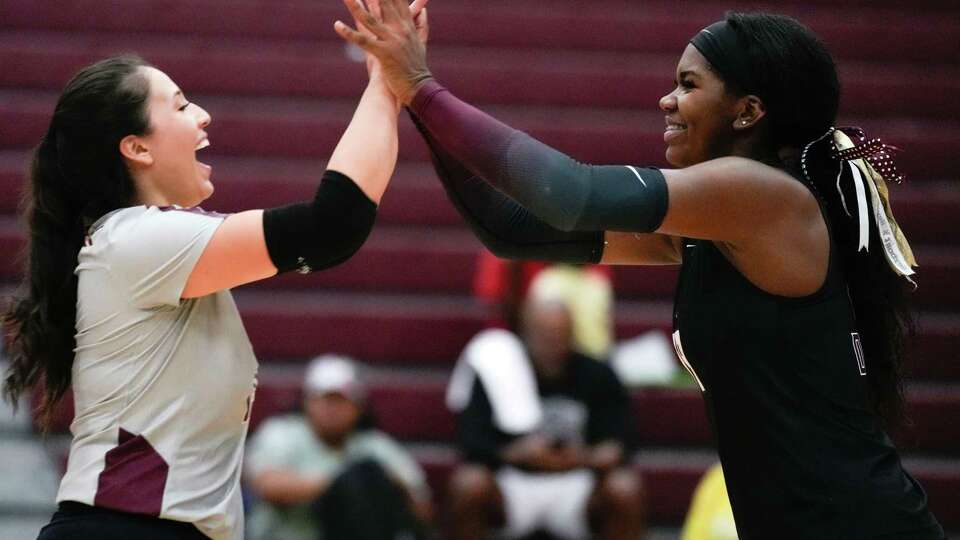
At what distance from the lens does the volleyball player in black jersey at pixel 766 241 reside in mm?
2051

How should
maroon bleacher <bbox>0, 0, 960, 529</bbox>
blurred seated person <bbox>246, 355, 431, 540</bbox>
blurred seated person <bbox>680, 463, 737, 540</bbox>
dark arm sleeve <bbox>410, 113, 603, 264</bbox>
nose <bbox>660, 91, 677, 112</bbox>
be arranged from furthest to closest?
1. maroon bleacher <bbox>0, 0, 960, 529</bbox>
2. blurred seated person <bbox>246, 355, 431, 540</bbox>
3. blurred seated person <bbox>680, 463, 737, 540</bbox>
4. dark arm sleeve <bbox>410, 113, 603, 264</bbox>
5. nose <bbox>660, 91, 677, 112</bbox>

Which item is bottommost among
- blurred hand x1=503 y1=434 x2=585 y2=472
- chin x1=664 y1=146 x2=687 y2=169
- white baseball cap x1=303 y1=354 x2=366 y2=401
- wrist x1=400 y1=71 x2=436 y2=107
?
blurred hand x1=503 y1=434 x2=585 y2=472


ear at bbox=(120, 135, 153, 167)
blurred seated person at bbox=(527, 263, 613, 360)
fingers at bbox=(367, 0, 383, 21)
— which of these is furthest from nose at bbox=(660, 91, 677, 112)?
blurred seated person at bbox=(527, 263, 613, 360)

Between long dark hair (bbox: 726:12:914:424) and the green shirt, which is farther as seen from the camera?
the green shirt

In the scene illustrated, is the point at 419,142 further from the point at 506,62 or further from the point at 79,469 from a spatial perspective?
the point at 79,469

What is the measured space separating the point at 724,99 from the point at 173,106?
36.8 inches

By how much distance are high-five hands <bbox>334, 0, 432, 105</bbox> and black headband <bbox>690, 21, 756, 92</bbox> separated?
0.47 m

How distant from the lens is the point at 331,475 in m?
4.71

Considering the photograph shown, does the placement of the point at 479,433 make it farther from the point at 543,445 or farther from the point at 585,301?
the point at 585,301

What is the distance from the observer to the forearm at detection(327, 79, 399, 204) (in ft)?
6.88

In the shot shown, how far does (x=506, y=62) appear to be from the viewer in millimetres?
6762

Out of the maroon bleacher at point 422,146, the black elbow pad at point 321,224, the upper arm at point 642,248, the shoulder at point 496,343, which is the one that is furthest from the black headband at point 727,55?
the maroon bleacher at point 422,146

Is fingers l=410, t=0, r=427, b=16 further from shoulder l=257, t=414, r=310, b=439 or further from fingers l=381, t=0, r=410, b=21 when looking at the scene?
shoulder l=257, t=414, r=310, b=439

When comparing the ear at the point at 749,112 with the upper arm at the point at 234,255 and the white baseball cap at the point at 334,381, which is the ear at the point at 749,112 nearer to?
the upper arm at the point at 234,255
